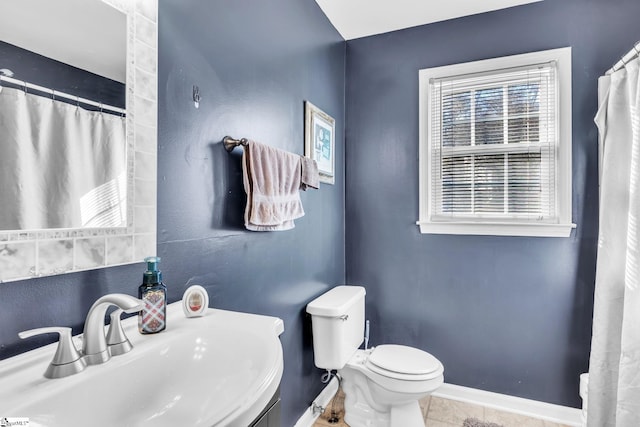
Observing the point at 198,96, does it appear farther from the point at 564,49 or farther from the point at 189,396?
the point at 564,49

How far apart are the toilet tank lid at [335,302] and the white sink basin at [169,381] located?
857 mm

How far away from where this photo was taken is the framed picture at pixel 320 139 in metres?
1.98

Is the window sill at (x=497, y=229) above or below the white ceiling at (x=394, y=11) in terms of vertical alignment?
below

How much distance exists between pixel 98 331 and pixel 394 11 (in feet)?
7.57

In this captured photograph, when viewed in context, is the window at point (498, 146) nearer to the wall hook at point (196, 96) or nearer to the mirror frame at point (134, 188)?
the wall hook at point (196, 96)

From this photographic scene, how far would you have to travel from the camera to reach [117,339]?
0.81 meters

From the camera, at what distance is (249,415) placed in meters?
0.61


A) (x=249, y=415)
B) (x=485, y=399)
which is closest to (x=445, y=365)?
(x=485, y=399)

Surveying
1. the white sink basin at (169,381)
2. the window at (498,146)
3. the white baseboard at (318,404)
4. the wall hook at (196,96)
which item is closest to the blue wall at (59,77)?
the wall hook at (196,96)

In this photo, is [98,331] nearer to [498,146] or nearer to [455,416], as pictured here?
[455,416]

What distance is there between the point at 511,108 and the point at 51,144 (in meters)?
2.29

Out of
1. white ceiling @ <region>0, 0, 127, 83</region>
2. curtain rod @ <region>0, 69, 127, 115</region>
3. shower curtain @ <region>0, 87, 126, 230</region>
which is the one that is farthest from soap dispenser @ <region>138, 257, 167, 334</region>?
white ceiling @ <region>0, 0, 127, 83</region>

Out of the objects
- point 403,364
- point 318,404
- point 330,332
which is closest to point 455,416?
point 403,364

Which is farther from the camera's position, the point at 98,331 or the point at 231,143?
the point at 231,143
